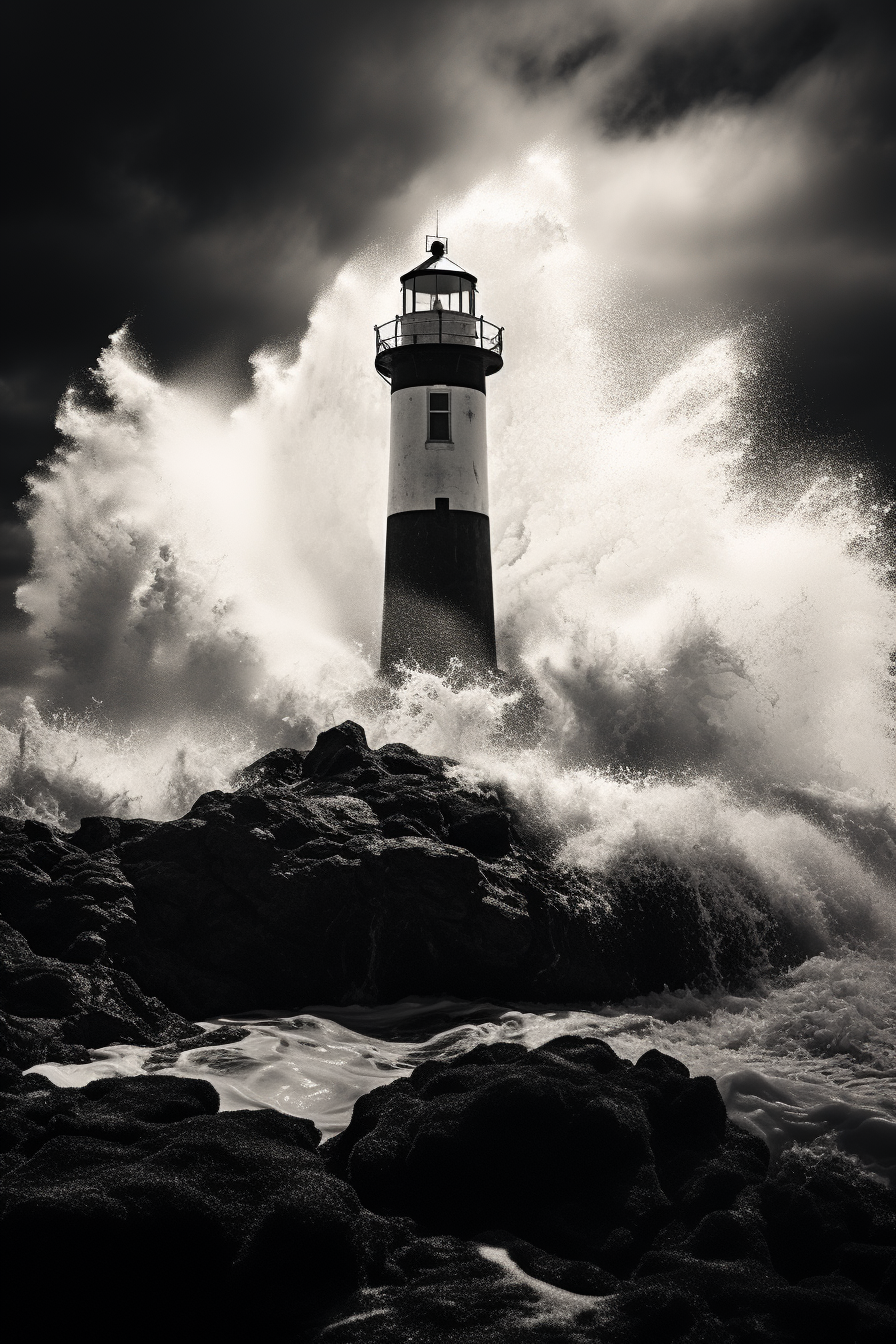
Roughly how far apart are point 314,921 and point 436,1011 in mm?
1046

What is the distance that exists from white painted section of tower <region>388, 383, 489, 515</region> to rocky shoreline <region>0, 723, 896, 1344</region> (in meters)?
8.15

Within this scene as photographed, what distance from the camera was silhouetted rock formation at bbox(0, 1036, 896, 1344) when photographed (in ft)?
13.5

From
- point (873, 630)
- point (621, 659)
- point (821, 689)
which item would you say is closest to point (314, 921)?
point (621, 659)

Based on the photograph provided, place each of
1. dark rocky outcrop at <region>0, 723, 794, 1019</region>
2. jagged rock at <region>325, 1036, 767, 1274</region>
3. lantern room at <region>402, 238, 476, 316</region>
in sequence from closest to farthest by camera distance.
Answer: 1. jagged rock at <region>325, 1036, 767, 1274</region>
2. dark rocky outcrop at <region>0, 723, 794, 1019</region>
3. lantern room at <region>402, 238, 476, 316</region>

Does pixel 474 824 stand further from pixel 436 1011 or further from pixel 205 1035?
pixel 205 1035

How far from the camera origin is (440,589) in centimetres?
1609

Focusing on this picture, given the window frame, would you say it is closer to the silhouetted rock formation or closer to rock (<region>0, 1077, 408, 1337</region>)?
the silhouetted rock formation

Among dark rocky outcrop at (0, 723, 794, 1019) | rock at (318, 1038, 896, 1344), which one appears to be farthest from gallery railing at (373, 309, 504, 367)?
rock at (318, 1038, 896, 1344)

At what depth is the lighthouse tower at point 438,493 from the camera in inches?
635

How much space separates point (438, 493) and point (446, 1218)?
39.6ft

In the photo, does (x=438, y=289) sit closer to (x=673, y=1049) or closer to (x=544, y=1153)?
(x=673, y=1049)

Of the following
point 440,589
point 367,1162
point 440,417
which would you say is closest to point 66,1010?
point 367,1162

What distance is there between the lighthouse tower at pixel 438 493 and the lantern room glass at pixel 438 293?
132 mm

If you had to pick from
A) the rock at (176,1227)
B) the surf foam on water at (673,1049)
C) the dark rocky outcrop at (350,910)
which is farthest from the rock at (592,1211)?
the dark rocky outcrop at (350,910)
